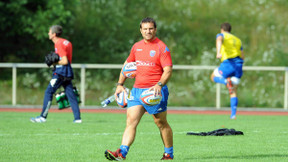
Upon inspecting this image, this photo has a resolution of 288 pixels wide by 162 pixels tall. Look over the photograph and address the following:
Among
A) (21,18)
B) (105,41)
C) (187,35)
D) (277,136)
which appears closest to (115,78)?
(21,18)

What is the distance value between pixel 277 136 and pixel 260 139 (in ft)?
2.25

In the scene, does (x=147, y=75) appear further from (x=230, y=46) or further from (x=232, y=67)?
(x=232, y=67)

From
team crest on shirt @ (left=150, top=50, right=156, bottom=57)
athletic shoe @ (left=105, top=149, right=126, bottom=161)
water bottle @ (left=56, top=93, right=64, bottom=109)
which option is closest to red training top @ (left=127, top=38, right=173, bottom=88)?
team crest on shirt @ (left=150, top=50, right=156, bottom=57)

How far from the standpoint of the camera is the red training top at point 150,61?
783 centimetres

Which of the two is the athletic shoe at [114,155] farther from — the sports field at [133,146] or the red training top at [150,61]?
the red training top at [150,61]

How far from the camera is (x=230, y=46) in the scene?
635 inches

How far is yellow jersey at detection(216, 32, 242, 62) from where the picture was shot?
16.1 meters

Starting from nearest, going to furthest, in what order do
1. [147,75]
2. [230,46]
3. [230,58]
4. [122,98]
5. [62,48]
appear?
1. [147,75]
2. [122,98]
3. [62,48]
4. [230,46]
5. [230,58]

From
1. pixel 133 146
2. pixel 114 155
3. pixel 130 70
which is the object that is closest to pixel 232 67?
pixel 133 146


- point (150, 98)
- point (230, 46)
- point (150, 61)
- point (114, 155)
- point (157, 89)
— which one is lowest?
point (114, 155)

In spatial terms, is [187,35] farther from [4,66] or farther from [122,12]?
[4,66]

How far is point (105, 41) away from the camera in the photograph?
3184 centimetres

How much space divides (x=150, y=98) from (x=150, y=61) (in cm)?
48

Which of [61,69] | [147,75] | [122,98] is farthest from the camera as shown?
[61,69]
